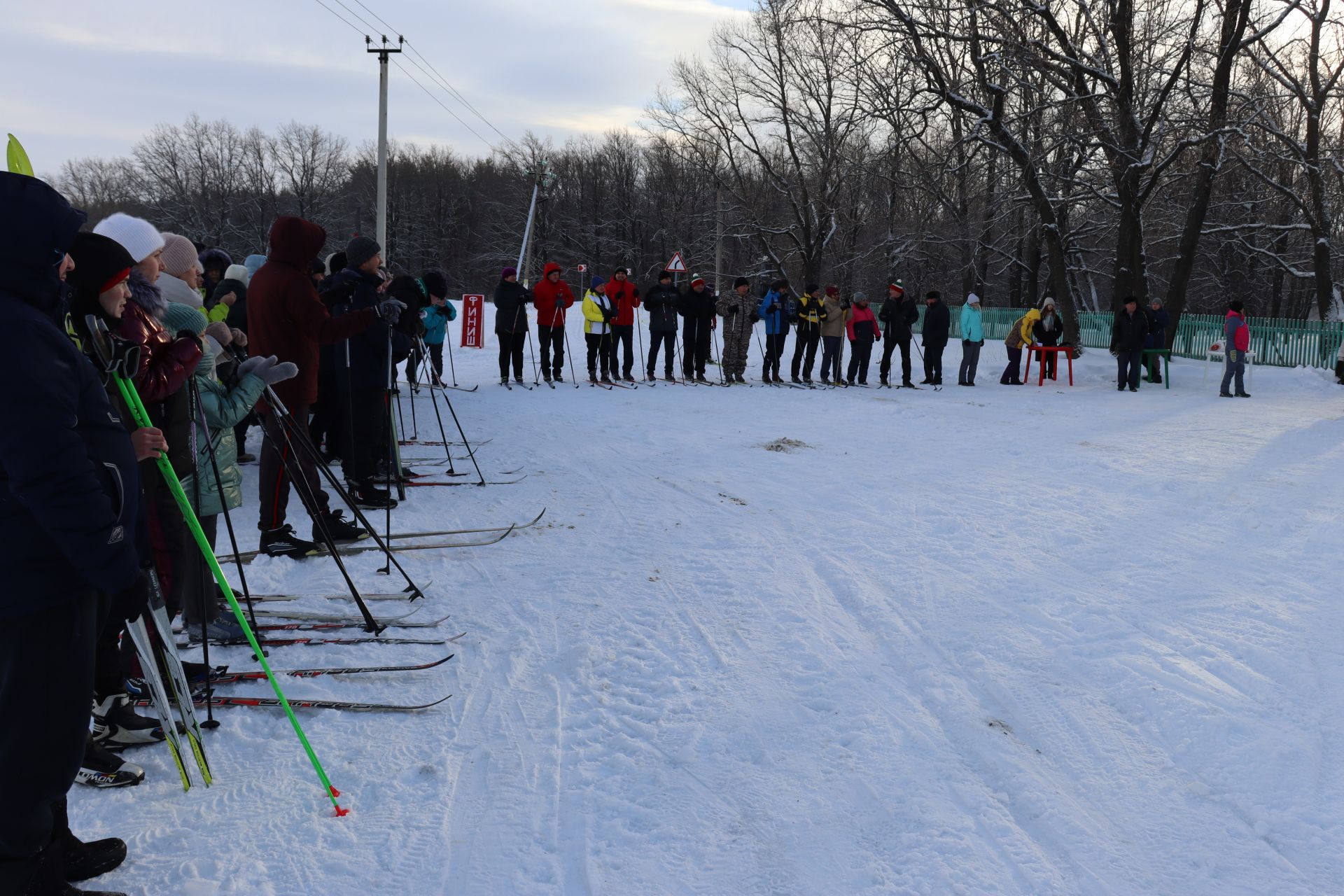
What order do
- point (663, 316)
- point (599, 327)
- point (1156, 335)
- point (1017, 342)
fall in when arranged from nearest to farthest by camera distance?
point (599, 327)
point (663, 316)
point (1017, 342)
point (1156, 335)

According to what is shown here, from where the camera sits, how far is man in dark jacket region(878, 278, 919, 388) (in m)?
16.8

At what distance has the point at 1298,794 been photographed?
311 centimetres

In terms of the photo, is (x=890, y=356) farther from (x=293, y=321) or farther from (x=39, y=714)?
(x=39, y=714)

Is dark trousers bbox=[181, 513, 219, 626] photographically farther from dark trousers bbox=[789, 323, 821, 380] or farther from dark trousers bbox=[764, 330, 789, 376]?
dark trousers bbox=[789, 323, 821, 380]

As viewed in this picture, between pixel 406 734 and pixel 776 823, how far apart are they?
142cm

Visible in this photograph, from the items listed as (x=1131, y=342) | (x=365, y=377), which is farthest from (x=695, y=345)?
(x=365, y=377)

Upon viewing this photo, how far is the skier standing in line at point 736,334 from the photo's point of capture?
16.7 m

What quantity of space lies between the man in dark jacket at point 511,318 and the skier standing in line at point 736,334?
3.71 m

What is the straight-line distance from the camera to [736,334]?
16.8 metres

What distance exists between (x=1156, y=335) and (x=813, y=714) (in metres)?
16.8

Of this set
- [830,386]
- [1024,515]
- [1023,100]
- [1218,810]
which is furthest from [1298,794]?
[1023,100]

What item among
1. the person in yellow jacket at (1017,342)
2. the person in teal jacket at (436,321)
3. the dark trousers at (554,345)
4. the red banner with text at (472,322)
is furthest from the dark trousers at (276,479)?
the red banner with text at (472,322)

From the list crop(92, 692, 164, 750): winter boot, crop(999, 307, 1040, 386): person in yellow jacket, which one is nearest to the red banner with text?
crop(999, 307, 1040, 386): person in yellow jacket

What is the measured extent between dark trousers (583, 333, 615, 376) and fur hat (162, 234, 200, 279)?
35.8 ft
